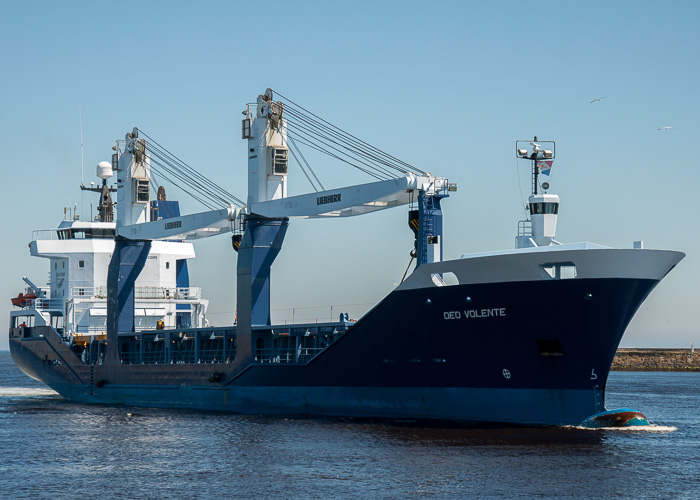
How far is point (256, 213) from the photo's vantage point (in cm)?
3953

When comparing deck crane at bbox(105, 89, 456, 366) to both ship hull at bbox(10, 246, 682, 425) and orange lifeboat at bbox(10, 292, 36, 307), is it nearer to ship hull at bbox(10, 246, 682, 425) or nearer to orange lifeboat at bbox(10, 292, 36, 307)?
ship hull at bbox(10, 246, 682, 425)

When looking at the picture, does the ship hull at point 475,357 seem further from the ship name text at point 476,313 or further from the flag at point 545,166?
the flag at point 545,166

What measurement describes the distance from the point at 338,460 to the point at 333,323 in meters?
10.3

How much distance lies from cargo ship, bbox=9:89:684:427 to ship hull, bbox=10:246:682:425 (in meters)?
0.05

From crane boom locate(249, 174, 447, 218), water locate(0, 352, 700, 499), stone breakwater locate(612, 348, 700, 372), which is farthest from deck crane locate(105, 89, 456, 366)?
stone breakwater locate(612, 348, 700, 372)

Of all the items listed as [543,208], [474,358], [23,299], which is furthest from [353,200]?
[23,299]

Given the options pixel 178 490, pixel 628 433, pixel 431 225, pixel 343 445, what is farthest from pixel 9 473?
pixel 628 433

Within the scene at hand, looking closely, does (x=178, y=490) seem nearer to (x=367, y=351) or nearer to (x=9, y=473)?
(x=9, y=473)

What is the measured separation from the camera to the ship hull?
2938cm

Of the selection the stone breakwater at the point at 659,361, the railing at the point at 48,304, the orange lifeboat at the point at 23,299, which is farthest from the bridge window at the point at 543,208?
the stone breakwater at the point at 659,361

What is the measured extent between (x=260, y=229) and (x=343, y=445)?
13365 mm

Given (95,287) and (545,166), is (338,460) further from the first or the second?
(95,287)

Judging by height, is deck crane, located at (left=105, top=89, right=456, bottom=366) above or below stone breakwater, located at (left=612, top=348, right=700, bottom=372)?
above

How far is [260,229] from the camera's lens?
39719 millimetres
